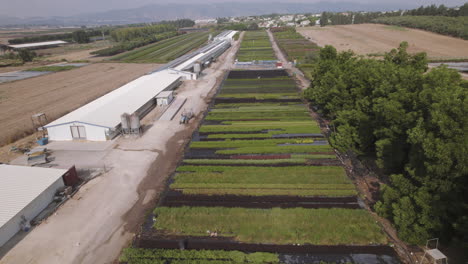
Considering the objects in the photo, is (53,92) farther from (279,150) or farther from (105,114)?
(279,150)

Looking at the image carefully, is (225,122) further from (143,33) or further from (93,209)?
(143,33)

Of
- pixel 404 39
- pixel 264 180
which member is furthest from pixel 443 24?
pixel 264 180

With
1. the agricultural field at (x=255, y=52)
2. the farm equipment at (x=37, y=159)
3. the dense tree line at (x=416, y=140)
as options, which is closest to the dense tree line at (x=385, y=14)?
the agricultural field at (x=255, y=52)

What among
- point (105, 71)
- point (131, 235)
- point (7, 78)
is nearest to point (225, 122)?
point (131, 235)

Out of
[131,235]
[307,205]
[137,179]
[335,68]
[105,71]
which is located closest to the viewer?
[131,235]

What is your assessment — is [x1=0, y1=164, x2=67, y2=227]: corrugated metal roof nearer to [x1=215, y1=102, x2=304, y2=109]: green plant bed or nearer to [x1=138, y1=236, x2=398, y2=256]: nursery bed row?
[x1=138, y1=236, x2=398, y2=256]: nursery bed row

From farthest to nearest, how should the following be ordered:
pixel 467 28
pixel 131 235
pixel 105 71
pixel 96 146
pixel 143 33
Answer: pixel 143 33, pixel 467 28, pixel 105 71, pixel 96 146, pixel 131 235
